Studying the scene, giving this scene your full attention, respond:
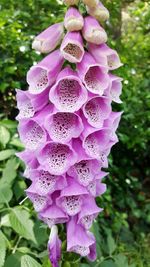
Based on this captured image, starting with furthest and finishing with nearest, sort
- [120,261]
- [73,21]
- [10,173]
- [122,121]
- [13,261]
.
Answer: [122,121], [10,173], [120,261], [13,261], [73,21]

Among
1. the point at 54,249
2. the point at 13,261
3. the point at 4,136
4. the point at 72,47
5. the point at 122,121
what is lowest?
the point at 122,121

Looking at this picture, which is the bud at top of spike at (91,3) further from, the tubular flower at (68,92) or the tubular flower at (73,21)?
the tubular flower at (68,92)

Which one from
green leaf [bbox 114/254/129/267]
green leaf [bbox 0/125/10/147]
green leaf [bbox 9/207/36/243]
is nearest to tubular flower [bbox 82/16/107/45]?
green leaf [bbox 9/207/36/243]

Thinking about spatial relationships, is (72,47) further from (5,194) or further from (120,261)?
(120,261)

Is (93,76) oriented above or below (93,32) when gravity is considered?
below

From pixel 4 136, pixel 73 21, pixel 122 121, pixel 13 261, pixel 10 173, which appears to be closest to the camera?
pixel 73 21

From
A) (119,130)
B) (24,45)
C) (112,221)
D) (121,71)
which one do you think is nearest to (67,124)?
(121,71)

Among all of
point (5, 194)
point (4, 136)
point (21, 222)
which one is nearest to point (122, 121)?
point (4, 136)
